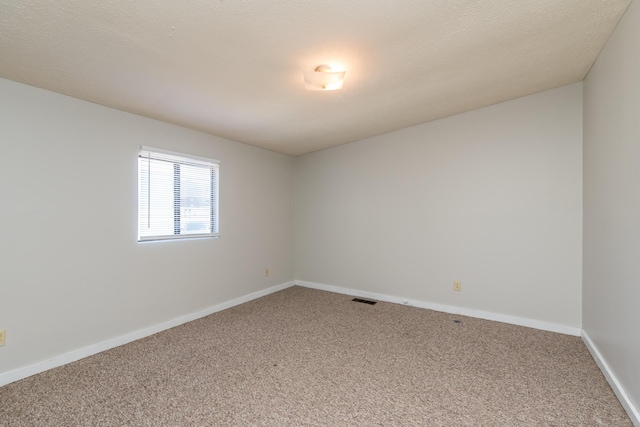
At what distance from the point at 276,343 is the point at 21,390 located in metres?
1.76

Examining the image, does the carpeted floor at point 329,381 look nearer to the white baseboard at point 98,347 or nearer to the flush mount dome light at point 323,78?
the white baseboard at point 98,347

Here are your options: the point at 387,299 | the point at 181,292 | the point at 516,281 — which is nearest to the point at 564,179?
the point at 516,281

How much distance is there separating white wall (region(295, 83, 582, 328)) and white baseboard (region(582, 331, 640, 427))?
49 centimetres

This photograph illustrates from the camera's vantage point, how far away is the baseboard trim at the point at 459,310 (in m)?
2.78

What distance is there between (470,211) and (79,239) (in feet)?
12.6

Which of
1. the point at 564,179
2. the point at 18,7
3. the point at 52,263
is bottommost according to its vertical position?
the point at 52,263

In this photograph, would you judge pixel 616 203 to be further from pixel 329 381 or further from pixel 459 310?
pixel 329 381

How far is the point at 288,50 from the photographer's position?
1.81 metres

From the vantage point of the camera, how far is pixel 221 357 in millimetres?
2367

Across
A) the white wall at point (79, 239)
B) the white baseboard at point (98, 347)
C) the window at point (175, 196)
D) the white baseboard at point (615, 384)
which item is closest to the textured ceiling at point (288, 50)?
the white wall at point (79, 239)

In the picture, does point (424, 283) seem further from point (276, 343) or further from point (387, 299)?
point (276, 343)

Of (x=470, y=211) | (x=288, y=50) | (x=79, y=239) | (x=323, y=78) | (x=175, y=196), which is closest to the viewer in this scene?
(x=288, y=50)

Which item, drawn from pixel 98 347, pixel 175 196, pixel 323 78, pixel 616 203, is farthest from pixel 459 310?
pixel 98 347

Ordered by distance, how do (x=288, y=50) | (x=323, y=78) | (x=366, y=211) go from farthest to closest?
1. (x=366, y=211)
2. (x=323, y=78)
3. (x=288, y=50)
